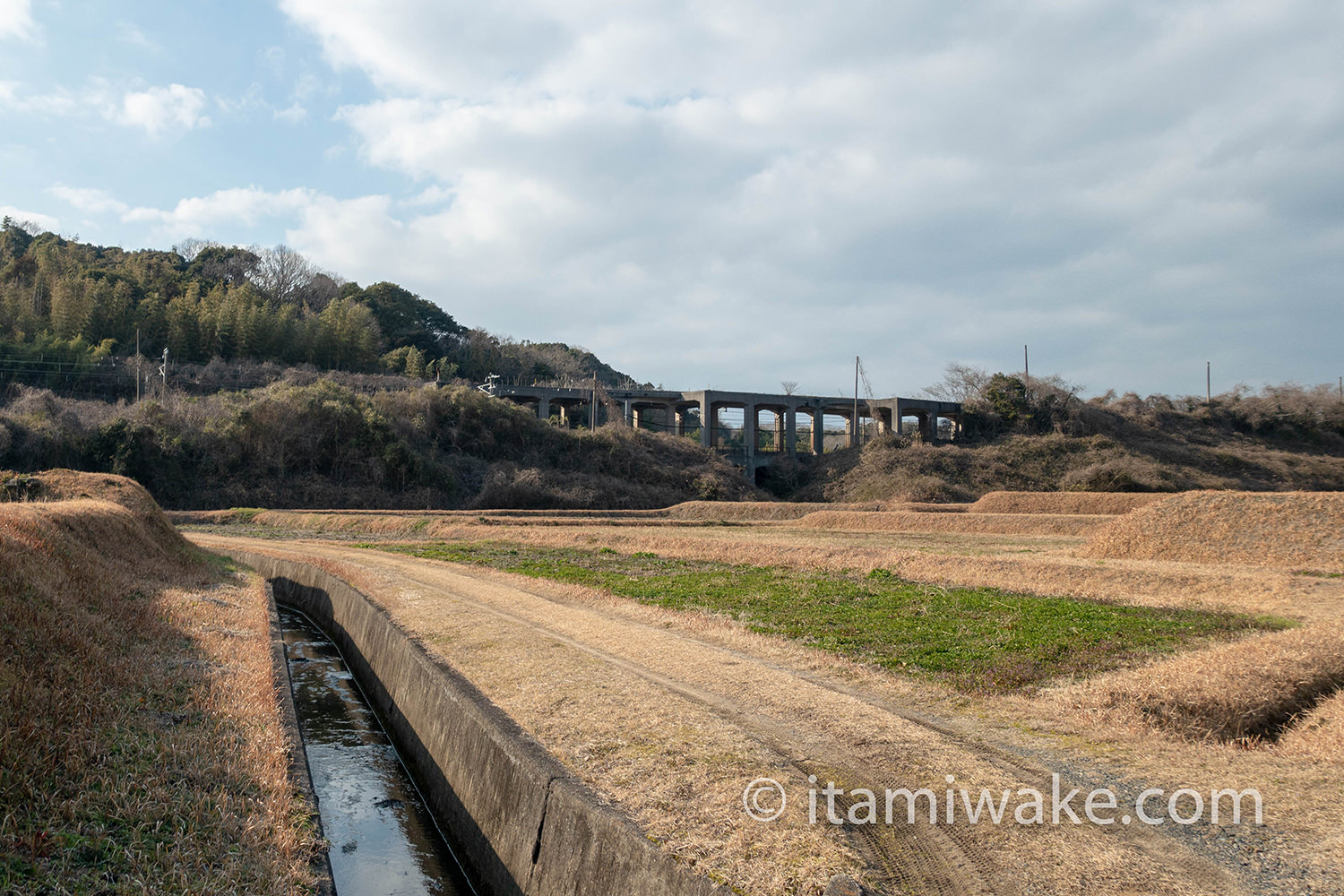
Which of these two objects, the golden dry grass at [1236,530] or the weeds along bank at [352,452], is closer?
the golden dry grass at [1236,530]

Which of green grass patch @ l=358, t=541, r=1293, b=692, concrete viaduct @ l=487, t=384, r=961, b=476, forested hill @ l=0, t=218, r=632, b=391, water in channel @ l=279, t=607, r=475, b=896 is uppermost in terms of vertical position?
forested hill @ l=0, t=218, r=632, b=391

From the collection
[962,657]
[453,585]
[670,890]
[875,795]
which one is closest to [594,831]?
[670,890]

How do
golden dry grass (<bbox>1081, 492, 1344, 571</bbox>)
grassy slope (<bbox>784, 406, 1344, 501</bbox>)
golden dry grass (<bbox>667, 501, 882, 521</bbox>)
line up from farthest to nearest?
grassy slope (<bbox>784, 406, 1344, 501</bbox>)
golden dry grass (<bbox>667, 501, 882, 521</bbox>)
golden dry grass (<bbox>1081, 492, 1344, 571</bbox>)

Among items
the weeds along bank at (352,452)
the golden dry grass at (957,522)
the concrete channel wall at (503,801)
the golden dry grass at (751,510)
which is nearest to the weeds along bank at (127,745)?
the concrete channel wall at (503,801)

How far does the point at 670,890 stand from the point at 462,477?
51937 mm

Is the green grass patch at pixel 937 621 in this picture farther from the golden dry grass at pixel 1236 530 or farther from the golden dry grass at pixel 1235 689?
the golden dry grass at pixel 1236 530

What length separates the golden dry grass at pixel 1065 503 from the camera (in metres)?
Answer: 32.2

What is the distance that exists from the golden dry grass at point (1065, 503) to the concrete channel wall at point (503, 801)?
30351 mm

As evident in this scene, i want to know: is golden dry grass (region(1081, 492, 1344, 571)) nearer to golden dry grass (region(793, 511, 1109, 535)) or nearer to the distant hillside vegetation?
golden dry grass (region(793, 511, 1109, 535))

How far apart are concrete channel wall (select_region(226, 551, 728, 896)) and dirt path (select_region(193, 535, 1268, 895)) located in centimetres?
20

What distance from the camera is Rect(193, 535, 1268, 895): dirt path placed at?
4.28 metres

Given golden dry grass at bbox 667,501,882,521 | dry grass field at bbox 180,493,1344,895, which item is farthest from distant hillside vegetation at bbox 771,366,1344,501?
dry grass field at bbox 180,493,1344,895

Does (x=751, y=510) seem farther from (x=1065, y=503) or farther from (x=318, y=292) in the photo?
(x=318, y=292)

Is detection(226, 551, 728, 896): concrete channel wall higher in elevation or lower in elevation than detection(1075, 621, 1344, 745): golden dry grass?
lower
